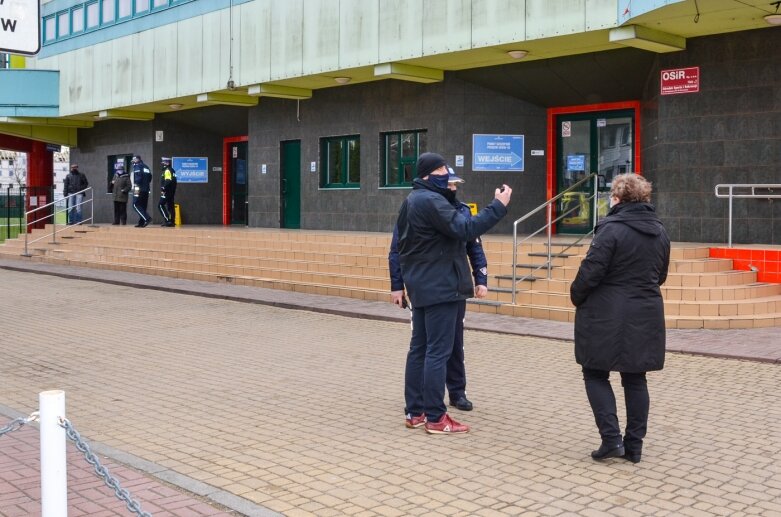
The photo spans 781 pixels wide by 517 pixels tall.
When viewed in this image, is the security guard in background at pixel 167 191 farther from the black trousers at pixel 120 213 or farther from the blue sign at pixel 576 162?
the blue sign at pixel 576 162

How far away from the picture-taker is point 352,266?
625 inches

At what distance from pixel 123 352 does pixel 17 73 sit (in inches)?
837

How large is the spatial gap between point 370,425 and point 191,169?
73.1 ft

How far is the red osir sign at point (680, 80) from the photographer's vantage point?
14688 mm

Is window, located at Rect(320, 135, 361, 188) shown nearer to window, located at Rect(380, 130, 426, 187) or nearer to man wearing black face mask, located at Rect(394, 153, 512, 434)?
window, located at Rect(380, 130, 426, 187)

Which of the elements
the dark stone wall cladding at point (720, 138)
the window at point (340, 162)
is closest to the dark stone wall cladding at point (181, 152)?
the window at point (340, 162)

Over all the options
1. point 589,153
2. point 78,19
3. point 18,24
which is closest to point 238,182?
point 78,19

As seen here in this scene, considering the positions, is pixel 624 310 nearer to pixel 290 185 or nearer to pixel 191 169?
pixel 290 185

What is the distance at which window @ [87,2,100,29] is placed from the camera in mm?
26594

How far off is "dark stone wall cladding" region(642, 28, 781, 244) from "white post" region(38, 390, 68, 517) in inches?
500

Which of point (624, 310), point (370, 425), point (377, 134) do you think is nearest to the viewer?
point (624, 310)

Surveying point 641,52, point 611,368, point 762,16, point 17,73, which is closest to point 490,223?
point 611,368

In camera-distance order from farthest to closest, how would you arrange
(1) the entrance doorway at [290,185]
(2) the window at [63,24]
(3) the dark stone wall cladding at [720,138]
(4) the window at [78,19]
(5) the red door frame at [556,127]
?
(2) the window at [63,24] < (4) the window at [78,19] < (1) the entrance doorway at [290,185] < (5) the red door frame at [556,127] < (3) the dark stone wall cladding at [720,138]

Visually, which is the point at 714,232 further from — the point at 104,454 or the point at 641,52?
the point at 104,454
